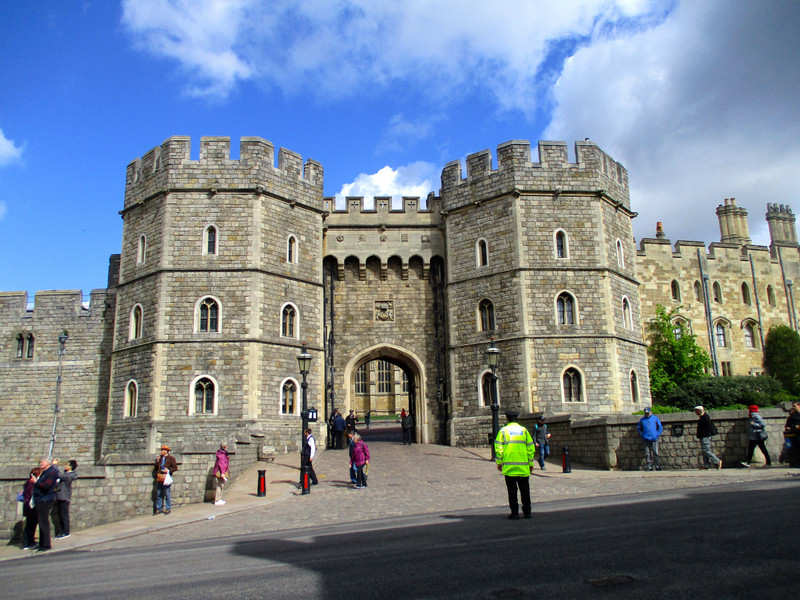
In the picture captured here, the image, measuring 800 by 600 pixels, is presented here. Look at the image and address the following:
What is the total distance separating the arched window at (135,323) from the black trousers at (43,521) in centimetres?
1212

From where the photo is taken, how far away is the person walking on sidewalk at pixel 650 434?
15133mm

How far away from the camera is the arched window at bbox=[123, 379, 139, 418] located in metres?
22.2

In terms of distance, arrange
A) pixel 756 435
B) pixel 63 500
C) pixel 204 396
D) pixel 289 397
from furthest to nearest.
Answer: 1. pixel 289 397
2. pixel 204 396
3. pixel 756 435
4. pixel 63 500

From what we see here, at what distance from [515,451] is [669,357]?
852 inches

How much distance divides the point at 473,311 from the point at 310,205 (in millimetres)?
6960

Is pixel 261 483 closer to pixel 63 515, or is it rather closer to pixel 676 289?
pixel 63 515

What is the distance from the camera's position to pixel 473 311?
23828 millimetres

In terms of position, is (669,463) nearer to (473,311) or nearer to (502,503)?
(502,503)

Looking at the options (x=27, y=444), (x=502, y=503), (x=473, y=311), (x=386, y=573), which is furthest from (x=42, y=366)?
(x=386, y=573)

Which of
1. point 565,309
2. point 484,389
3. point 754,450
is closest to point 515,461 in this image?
point 754,450

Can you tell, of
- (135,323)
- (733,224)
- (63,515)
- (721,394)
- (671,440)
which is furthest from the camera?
(733,224)

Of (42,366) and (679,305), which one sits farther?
(679,305)

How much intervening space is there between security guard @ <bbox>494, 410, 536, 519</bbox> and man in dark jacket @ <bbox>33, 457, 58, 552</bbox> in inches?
293

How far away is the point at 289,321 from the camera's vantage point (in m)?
23.2
